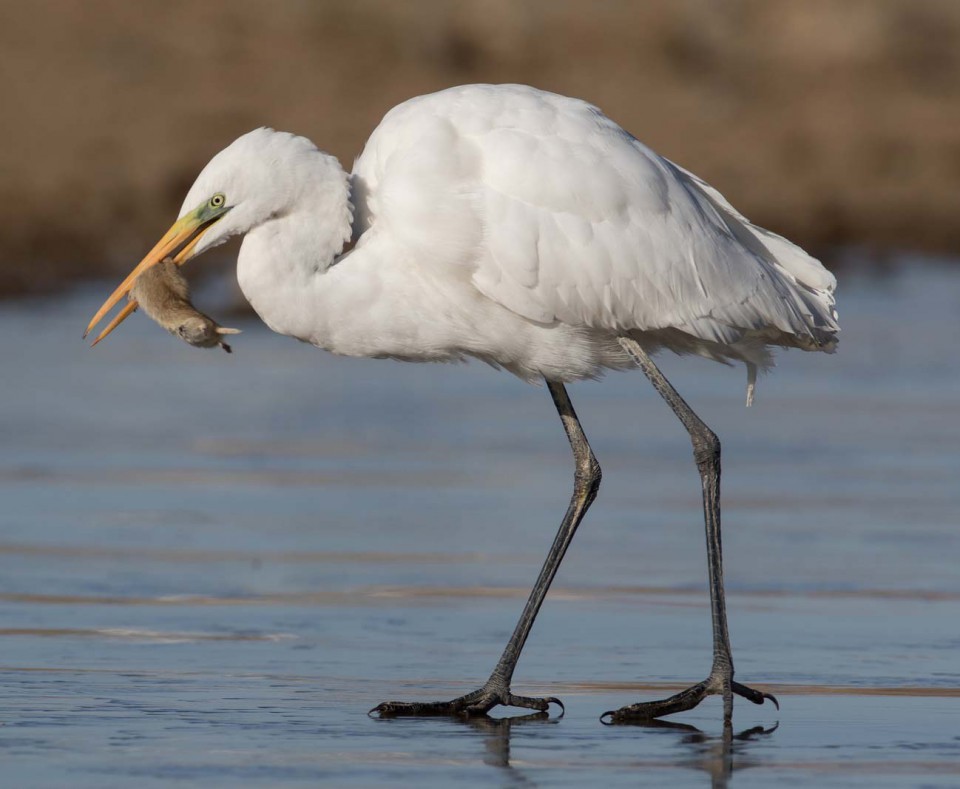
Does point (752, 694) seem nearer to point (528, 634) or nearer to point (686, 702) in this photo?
point (686, 702)

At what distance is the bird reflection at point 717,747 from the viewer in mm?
6090

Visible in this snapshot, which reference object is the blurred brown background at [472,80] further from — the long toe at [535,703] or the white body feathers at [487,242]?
the long toe at [535,703]

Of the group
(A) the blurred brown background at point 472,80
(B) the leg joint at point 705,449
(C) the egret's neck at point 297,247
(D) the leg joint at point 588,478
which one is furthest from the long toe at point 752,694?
(A) the blurred brown background at point 472,80

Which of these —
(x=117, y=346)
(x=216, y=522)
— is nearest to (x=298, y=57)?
(x=117, y=346)

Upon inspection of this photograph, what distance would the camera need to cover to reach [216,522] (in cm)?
1066

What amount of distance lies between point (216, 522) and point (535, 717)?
4053mm

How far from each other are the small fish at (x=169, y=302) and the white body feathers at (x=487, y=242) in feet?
0.64

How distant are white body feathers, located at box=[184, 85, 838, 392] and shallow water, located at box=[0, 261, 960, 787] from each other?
1.23 meters

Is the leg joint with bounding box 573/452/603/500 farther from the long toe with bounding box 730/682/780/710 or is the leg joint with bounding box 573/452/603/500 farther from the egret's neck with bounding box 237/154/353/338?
the egret's neck with bounding box 237/154/353/338

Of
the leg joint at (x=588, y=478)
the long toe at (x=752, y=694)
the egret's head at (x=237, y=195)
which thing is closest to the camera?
the long toe at (x=752, y=694)

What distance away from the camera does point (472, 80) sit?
104ft

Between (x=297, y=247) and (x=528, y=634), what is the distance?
5.39ft

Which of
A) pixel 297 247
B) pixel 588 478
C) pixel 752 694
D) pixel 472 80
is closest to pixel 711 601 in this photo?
pixel 752 694

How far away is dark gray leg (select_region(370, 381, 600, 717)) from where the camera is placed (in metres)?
6.97
